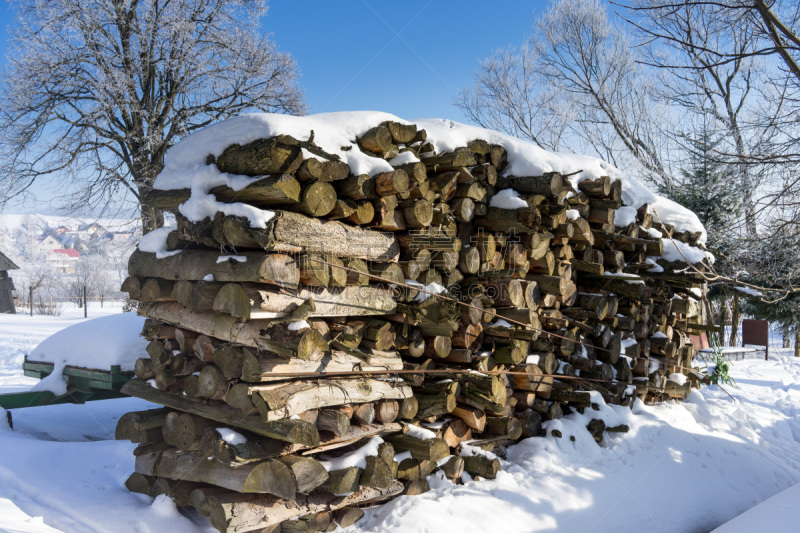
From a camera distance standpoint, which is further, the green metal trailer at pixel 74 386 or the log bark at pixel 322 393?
the green metal trailer at pixel 74 386

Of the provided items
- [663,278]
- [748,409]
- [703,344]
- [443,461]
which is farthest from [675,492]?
[703,344]

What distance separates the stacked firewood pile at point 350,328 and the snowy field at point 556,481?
0.75 ft

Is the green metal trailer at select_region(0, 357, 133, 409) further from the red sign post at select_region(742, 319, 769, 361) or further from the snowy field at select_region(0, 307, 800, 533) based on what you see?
the red sign post at select_region(742, 319, 769, 361)

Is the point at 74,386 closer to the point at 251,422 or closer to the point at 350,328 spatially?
the point at 251,422

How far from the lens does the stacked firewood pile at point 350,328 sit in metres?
3.19

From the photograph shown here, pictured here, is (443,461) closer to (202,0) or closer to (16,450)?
(16,450)

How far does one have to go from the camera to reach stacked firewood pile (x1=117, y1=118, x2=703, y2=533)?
3.19 m

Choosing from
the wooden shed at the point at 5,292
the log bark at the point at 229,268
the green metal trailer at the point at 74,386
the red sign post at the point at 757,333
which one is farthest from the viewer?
the wooden shed at the point at 5,292

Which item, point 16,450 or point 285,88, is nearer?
point 16,450

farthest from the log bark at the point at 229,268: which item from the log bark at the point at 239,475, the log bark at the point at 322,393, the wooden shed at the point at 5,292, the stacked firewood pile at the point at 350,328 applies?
the wooden shed at the point at 5,292

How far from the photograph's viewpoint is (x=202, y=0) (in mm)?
13594

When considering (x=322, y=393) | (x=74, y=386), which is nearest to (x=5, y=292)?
(x=74, y=386)

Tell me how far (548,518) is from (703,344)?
9.75 meters

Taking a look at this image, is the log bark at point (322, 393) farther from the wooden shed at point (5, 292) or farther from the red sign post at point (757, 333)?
the wooden shed at point (5, 292)
